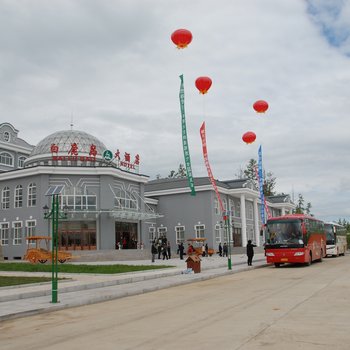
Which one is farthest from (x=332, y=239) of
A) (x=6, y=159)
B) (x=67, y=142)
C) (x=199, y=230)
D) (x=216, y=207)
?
(x=6, y=159)

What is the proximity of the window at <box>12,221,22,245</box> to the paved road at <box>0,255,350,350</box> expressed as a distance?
1282 inches

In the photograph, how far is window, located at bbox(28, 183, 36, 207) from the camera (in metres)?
43.9

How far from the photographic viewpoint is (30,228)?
43531mm

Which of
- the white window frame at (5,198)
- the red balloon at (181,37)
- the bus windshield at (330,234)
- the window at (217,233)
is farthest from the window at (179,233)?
the red balloon at (181,37)

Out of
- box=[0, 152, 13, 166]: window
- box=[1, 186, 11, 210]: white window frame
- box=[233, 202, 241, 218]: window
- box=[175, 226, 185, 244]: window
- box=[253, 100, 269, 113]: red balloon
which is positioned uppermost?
box=[0, 152, 13, 166]: window

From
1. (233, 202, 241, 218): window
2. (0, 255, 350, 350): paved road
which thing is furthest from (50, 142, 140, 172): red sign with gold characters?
(0, 255, 350, 350): paved road

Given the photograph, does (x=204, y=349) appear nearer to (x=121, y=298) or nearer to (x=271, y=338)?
(x=271, y=338)

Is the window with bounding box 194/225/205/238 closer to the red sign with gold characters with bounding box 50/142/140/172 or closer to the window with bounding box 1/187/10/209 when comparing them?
the red sign with gold characters with bounding box 50/142/140/172

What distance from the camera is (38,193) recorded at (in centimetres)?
4334

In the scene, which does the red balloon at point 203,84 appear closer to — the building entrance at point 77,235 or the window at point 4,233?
the building entrance at point 77,235

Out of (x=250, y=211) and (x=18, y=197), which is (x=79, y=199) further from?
(x=250, y=211)

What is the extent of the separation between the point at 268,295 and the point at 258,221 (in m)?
53.0

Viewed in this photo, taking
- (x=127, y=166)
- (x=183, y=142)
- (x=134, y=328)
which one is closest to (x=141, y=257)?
(x=127, y=166)

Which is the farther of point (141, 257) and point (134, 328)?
point (141, 257)
